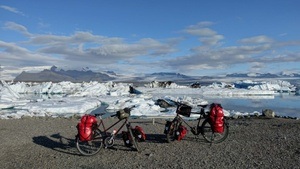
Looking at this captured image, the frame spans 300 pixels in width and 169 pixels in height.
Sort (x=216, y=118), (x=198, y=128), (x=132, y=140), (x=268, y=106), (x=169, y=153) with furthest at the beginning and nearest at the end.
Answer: (x=268, y=106) → (x=198, y=128) → (x=216, y=118) → (x=132, y=140) → (x=169, y=153)

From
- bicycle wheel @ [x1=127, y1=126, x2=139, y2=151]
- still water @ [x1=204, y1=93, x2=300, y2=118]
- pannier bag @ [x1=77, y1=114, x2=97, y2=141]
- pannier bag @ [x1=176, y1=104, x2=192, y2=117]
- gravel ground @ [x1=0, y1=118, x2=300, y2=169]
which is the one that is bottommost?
still water @ [x1=204, y1=93, x2=300, y2=118]

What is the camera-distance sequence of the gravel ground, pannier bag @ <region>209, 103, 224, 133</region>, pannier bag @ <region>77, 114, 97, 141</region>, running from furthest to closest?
pannier bag @ <region>209, 103, 224, 133</region> → pannier bag @ <region>77, 114, 97, 141</region> → the gravel ground

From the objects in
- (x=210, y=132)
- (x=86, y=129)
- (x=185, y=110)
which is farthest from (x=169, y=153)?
(x=86, y=129)

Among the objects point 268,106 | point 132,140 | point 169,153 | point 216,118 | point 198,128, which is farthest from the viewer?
point 268,106

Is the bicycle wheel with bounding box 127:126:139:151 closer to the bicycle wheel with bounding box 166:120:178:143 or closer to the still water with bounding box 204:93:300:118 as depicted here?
the bicycle wheel with bounding box 166:120:178:143

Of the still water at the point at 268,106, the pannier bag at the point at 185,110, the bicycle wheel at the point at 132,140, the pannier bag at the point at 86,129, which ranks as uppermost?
the pannier bag at the point at 185,110

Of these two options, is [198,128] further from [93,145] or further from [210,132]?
[93,145]

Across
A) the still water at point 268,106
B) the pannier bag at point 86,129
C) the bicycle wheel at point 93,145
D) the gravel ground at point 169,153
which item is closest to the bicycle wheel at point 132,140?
the gravel ground at point 169,153

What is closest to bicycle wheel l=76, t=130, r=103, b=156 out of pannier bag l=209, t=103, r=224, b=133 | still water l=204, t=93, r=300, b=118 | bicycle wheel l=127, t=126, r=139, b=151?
bicycle wheel l=127, t=126, r=139, b=151

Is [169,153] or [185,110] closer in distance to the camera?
[169,153]

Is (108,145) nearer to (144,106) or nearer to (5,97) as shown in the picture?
(144,106)

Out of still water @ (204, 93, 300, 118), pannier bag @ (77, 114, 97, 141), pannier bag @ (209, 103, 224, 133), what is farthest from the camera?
still water @ (204, 93, 300, 118)

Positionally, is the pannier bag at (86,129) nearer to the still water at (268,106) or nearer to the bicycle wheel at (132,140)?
the bicycle wheel at (132,140)

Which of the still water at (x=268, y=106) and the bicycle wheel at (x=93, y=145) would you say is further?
the still water at (x=268, y=106)
